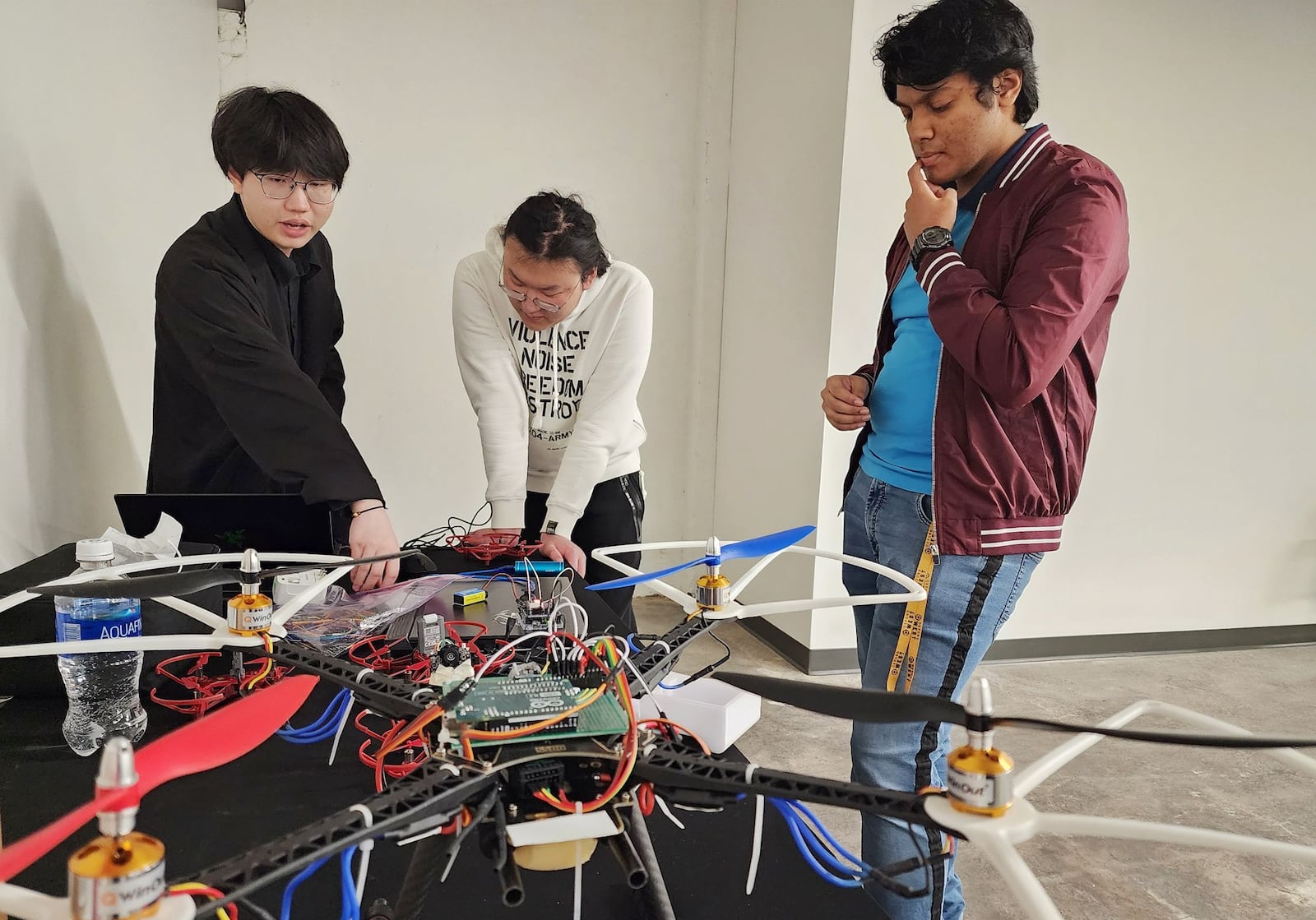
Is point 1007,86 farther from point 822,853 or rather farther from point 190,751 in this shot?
point 190,751

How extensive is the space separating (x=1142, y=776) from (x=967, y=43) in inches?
81.9

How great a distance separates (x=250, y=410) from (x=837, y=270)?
1.99 meters

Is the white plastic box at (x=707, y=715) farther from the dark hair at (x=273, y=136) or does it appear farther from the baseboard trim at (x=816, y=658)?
the baseboard trim at (x=816, y=658)

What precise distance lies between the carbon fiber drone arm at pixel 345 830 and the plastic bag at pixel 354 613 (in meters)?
0.69

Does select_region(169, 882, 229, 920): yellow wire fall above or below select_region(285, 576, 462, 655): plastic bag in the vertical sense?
above

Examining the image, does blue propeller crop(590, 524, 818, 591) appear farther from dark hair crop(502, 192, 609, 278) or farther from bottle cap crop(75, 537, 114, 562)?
dark hair crop(502, 192, 609, 278)

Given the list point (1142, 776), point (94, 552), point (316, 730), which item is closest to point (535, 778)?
point (316, 730)

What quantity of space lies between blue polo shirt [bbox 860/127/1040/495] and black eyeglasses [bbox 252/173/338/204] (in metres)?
1.01

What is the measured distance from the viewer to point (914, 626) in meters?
1.23

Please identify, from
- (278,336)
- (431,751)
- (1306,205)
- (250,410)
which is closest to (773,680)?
(431,751)

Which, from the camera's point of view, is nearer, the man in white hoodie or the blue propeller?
the blue propeller

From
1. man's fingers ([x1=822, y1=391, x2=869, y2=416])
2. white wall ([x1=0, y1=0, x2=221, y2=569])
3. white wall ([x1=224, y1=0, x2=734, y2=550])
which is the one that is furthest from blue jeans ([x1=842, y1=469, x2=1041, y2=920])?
white wall ([x1=224, y1=0, x2=734, y2=550])

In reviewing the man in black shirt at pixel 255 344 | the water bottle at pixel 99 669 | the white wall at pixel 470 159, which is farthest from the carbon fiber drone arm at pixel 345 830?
the white wall at pixel 470 159

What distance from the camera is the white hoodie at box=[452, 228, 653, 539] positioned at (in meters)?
1.92
